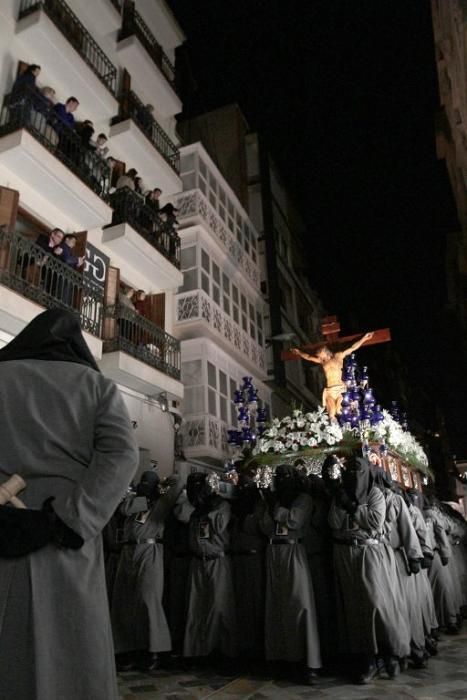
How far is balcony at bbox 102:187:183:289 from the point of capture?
40.9 ft

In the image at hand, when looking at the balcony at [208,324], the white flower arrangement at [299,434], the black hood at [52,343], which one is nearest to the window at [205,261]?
the balcony at [208,324]

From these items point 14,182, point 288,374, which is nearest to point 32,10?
point 14,182

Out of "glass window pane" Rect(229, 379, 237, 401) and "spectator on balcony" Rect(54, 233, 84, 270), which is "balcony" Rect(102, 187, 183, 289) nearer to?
"spectator on balcony" Rect(54, 233, 84, 270)

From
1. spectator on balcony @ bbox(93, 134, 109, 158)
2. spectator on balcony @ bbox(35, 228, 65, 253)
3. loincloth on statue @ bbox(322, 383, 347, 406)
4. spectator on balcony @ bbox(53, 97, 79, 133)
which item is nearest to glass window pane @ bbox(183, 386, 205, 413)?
loincloth on statue @ bbox(322, 383, 347, 406)

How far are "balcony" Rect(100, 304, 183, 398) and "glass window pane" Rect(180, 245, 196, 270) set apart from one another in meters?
2.78

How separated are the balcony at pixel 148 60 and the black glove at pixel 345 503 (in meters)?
12.8

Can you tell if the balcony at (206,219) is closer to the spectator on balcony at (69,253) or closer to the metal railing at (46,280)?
the metal railing at (46,280)

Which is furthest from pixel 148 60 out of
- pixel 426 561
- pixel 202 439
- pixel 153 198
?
pixel 426 561

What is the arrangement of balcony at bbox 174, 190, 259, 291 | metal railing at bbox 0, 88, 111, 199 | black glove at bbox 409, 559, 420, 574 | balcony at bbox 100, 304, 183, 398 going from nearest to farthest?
black glove at bbox 409, 559, 420, 574
metal railing at bbox 0, 88, 111, 199
balcony at bbox 100, 304, 183, 398
balcony at bbox 174, 190, 259, 291

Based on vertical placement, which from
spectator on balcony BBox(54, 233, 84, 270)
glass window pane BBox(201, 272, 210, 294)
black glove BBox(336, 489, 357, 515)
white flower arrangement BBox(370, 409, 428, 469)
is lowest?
black glove BBox(336, 489, 357, 515)

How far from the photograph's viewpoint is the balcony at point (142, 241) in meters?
12.5

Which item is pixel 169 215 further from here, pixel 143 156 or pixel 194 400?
pixel 194 400

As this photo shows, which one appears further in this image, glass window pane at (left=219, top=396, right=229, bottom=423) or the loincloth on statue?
glass window pane at (left=219, top=396, right=229, bottom=423)

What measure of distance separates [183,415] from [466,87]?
13113mm
